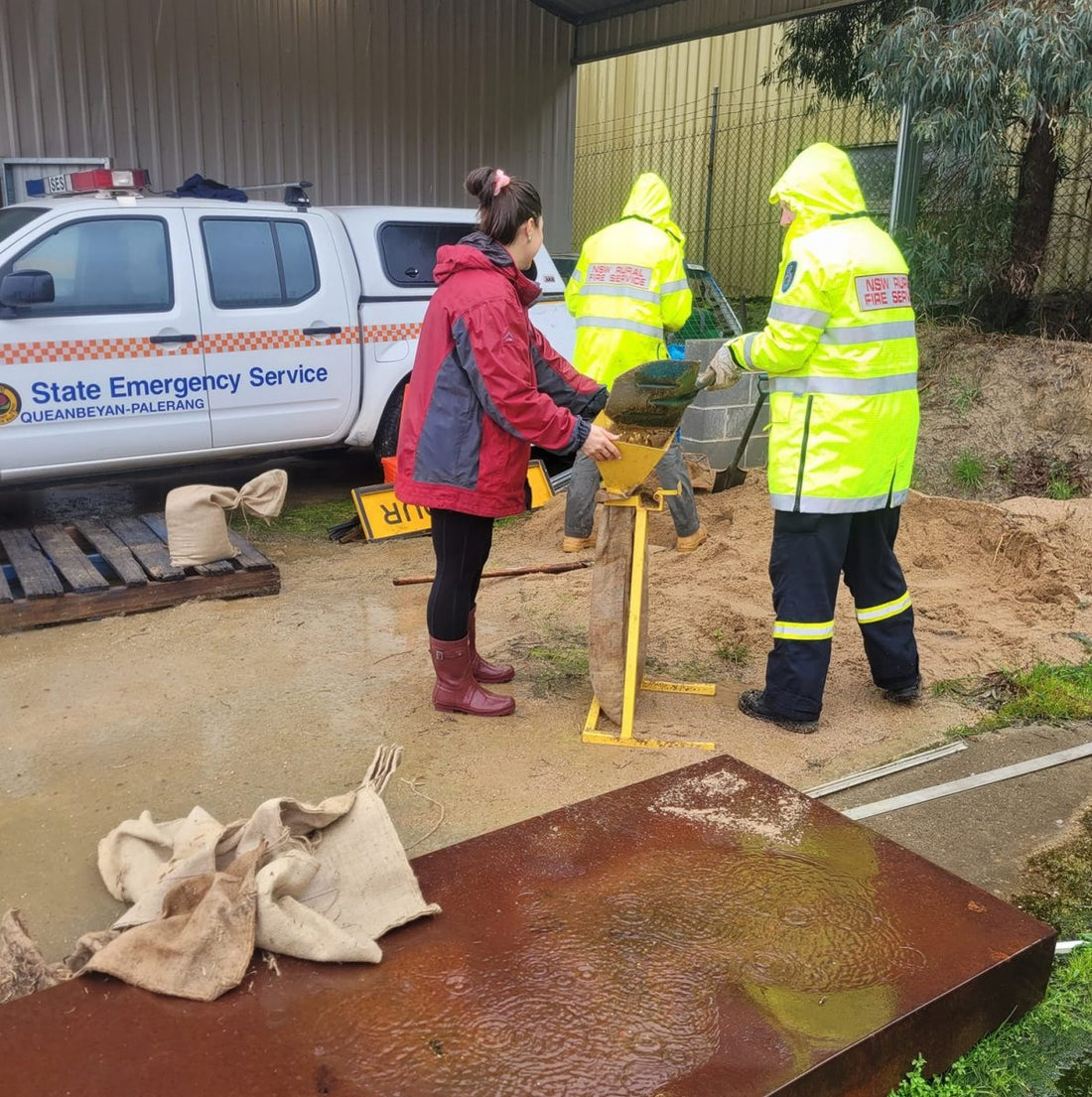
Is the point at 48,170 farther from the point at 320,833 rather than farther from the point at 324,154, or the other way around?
the point at 320,833

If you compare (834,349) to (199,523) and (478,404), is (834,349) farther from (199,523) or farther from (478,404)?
(199,523)

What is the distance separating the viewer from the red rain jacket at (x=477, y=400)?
3.63m

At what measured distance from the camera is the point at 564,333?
26.5 feet

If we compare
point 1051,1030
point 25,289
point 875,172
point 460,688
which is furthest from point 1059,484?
point 25,289

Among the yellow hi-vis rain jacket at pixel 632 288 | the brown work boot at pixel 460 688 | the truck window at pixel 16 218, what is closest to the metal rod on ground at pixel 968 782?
the brown work boot at pixel 460 688

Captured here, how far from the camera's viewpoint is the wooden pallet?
507 cm

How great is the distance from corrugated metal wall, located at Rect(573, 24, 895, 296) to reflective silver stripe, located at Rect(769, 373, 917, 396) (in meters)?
8.86

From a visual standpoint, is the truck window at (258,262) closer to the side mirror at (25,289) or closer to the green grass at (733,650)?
the side mirror at (25,289)

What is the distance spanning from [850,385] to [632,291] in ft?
7.56

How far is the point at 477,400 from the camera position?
3.73 metres

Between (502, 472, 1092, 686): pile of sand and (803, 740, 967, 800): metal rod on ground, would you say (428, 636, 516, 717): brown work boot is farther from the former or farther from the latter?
(803, 740, 967, 800): metal rod on ground

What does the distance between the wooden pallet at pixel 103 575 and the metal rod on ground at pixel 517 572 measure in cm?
67

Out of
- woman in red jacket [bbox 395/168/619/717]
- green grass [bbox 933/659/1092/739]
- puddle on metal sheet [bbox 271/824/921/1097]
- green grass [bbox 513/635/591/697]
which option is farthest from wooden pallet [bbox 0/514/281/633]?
green grass [bbox 933/659/1092/739]

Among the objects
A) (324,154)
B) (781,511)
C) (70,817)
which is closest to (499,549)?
(781,511)
